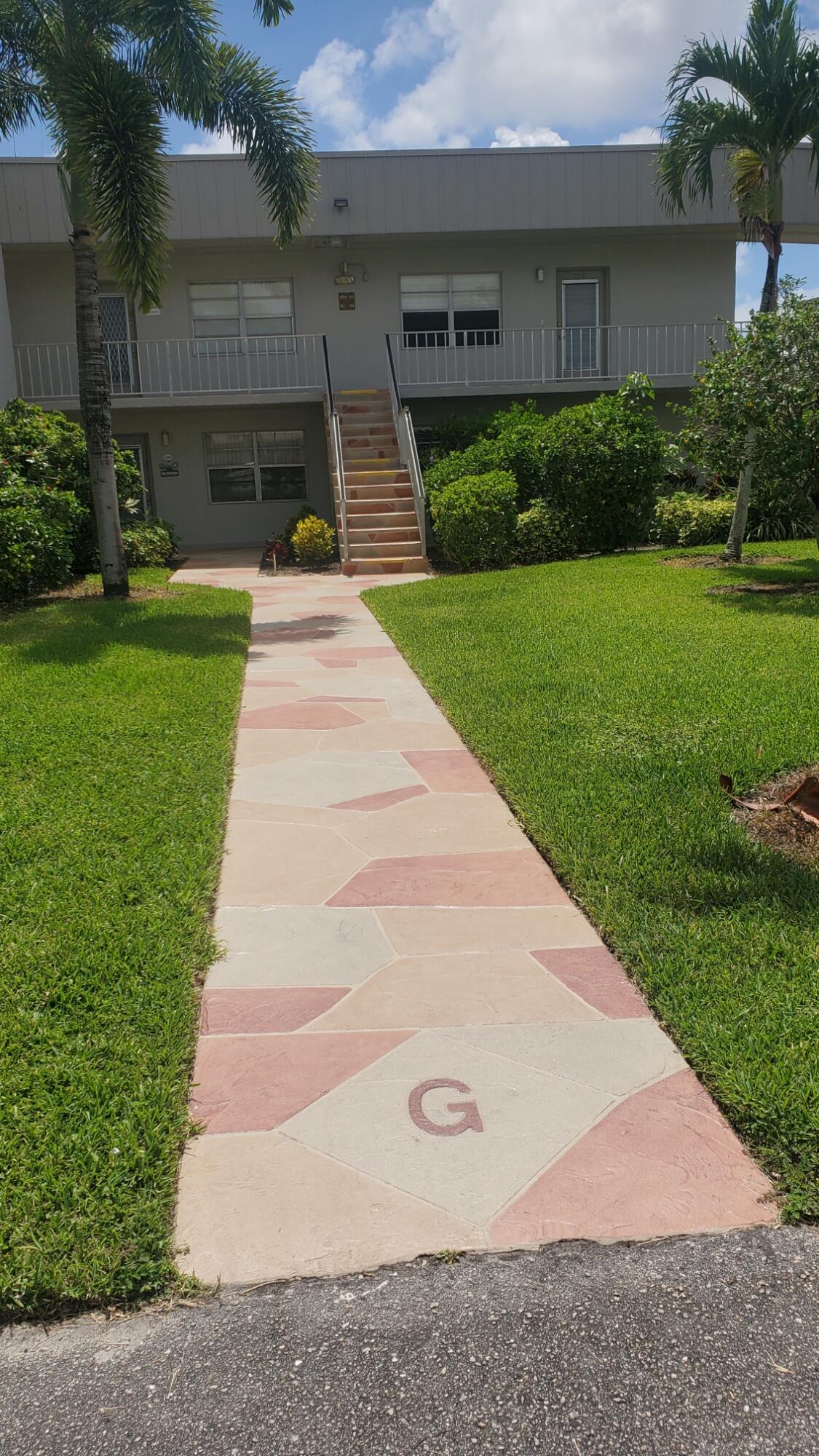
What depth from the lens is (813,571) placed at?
1145 cm

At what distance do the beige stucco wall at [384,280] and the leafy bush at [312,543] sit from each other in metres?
4.12

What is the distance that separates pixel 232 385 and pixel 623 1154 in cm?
1746

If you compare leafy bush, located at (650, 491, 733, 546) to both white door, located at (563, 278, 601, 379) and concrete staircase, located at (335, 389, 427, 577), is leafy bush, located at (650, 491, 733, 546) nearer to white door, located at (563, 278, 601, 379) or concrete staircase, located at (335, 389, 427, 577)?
concrete staircase, located at (335, 389, 427, 577)

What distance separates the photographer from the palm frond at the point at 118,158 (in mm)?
9633

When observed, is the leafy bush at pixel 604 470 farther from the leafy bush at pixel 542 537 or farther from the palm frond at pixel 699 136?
the palm frond at pixel 699 136

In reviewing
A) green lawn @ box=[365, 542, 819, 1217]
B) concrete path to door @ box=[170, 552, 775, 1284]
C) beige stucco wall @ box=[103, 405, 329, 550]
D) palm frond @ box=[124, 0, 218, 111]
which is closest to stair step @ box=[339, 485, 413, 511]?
beige stucco wall @ box=[103, 405, 329, 550]

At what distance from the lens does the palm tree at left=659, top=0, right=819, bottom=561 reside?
11.7 metres

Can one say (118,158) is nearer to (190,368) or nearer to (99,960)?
(190,368)

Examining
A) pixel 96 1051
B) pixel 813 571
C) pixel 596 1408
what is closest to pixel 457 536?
pixel 813 571

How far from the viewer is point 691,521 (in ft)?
46.6

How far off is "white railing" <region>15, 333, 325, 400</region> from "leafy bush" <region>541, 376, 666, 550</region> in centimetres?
569

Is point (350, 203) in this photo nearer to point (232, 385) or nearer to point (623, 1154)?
point (232, 385)

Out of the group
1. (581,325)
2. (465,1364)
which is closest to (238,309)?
(581,325)

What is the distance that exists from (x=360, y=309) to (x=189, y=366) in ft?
10.8
